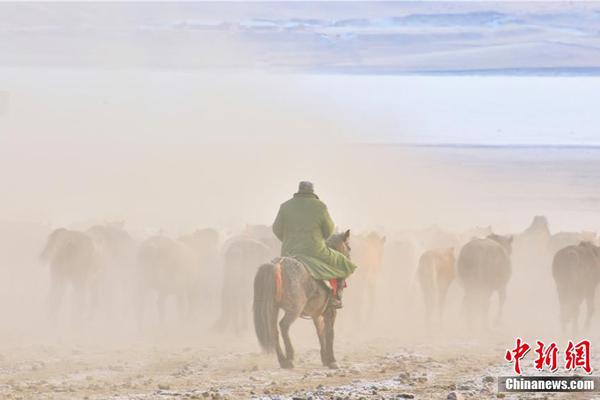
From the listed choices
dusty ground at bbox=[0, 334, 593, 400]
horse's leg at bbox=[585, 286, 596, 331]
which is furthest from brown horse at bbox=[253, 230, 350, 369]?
horse's leg at bbox=[585, 286, 596, 331]

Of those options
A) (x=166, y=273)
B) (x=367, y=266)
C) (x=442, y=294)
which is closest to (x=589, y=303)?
(x=442, y=294)

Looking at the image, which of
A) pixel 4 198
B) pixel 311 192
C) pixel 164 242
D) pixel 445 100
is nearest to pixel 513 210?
pixel 4 198

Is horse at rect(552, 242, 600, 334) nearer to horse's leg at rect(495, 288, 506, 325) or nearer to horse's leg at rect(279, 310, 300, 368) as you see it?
horse's leg at rect(495, 288, 506, 325)

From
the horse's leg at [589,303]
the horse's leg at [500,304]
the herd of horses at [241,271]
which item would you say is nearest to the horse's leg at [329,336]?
the herd of horses at [241,271]

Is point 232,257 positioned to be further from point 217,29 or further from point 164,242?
point 217,29

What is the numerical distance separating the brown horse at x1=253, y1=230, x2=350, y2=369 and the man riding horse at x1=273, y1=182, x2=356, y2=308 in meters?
0.14

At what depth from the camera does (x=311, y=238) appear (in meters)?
17.7

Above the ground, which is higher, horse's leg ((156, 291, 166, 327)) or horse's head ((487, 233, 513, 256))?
horse's head ((487, 233, 513, 256))

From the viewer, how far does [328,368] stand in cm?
1769

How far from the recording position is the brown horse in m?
17.1

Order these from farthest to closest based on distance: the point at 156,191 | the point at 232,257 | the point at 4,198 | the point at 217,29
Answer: the point at 217,29
the point at 156,191
the point at 4,198
the point at 232,257

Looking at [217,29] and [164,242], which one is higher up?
[217,29]

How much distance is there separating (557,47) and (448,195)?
9647 cm

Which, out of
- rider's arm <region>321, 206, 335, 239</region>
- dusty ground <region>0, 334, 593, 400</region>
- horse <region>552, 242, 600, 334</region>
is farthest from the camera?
horse <region>552, 242, 600, 334</region>
